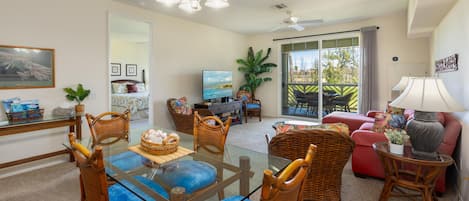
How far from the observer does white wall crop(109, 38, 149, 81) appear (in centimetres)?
838

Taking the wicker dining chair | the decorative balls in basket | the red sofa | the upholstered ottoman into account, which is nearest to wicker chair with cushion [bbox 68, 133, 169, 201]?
the decorative balls in basket

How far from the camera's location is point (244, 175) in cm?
178

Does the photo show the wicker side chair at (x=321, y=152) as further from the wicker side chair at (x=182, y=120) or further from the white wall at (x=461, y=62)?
the wicker side chair at (x=182, y=120)

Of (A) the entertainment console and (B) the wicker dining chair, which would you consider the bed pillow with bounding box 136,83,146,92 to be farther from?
(B) the wicker dining chair

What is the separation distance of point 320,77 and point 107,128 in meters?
5.46

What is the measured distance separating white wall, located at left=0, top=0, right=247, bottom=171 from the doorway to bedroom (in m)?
1.47

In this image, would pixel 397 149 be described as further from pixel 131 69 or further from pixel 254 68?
pixel 131 69

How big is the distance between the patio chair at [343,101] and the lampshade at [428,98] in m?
4.21

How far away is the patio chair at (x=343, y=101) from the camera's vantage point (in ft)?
20.3

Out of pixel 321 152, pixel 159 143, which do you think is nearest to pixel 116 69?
pixel 159 143

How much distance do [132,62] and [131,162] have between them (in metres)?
7.60

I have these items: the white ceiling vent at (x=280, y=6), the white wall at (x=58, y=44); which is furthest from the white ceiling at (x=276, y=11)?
the white wall at (x=58, y=44)

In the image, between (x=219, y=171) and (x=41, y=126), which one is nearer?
(x=219, y=171)

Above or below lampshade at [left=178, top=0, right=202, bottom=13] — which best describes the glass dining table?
below
